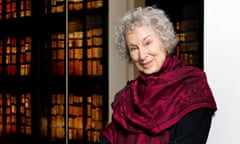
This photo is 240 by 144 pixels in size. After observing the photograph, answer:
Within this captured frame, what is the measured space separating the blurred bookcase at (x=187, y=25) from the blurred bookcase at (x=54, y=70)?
64 centimetres

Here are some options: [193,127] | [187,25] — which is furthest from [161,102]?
[187,25]

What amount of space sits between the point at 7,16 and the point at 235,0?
2.20m

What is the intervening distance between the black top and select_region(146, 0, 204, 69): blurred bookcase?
0.70 meters

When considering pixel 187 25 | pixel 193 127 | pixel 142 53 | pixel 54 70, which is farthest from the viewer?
pixel 54 70

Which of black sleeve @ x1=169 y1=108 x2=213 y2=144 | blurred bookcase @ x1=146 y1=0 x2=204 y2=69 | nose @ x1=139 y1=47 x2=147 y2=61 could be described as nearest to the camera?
black sleeve @ x1=169 y1=108 x2=213 y2=144

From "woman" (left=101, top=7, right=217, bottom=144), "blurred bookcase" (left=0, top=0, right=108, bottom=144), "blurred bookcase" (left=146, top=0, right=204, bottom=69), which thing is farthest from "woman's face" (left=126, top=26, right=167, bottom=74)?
"blurred bookcase" (left=0, top=0, right=108, bottom=144)

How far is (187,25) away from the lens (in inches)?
73.2

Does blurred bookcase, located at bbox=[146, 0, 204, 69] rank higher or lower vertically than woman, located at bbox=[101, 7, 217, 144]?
higher

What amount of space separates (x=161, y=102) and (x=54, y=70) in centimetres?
167

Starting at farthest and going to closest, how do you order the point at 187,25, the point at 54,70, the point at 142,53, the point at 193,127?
the point at 54,70 < the point at 187,25 < the point at 142,53 < the point at 193,127

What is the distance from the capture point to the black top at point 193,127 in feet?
3.54

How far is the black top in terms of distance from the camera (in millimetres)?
1078

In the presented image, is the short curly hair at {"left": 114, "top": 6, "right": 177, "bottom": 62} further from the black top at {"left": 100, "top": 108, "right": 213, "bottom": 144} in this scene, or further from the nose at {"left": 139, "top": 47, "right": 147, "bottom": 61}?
the black top at {"left": 100, "top": 108, "right": 213, "bottom": 144}

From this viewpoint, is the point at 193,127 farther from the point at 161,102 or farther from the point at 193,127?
the point at 161,102
